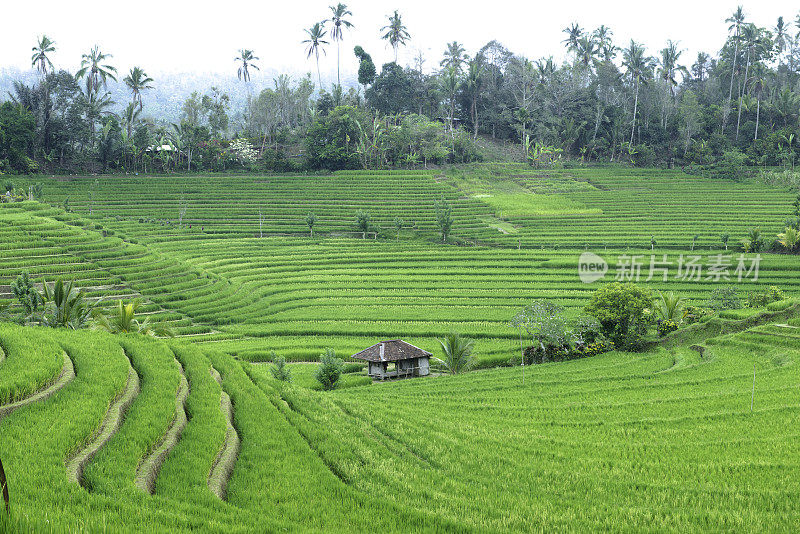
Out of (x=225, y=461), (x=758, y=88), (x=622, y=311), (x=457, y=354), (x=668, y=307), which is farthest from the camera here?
(x=758, y=88)

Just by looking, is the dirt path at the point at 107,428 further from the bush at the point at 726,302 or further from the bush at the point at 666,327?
the bush at the point at 726,302

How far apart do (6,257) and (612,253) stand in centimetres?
3192

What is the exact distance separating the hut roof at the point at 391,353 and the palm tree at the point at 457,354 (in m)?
0.75

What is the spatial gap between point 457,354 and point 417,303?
9146 millimetres

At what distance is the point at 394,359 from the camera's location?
2155 centimetres

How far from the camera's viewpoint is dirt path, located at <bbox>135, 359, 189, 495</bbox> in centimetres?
728

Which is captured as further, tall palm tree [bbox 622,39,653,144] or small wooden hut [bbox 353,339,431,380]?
tall palm tree [bbox 622,39,653,144]

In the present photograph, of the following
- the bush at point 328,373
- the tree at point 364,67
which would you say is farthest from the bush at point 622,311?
the tree at point 364,67

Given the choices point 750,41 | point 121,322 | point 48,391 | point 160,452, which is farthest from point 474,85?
point 160,452

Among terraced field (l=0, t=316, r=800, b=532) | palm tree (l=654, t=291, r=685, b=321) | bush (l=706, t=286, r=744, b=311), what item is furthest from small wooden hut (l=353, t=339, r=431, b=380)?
bush (l=706, t=286, r=744, b=311)

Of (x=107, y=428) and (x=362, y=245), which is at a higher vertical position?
(x=107, y=428)

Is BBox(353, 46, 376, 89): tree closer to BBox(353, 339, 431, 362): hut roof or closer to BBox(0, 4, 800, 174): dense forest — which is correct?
BBox(0, 4, 800, 174): dense forest

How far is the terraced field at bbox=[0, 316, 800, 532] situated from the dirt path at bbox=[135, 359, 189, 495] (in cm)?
4

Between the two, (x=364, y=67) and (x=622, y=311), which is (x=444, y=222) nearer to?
(x=622, y=311)
